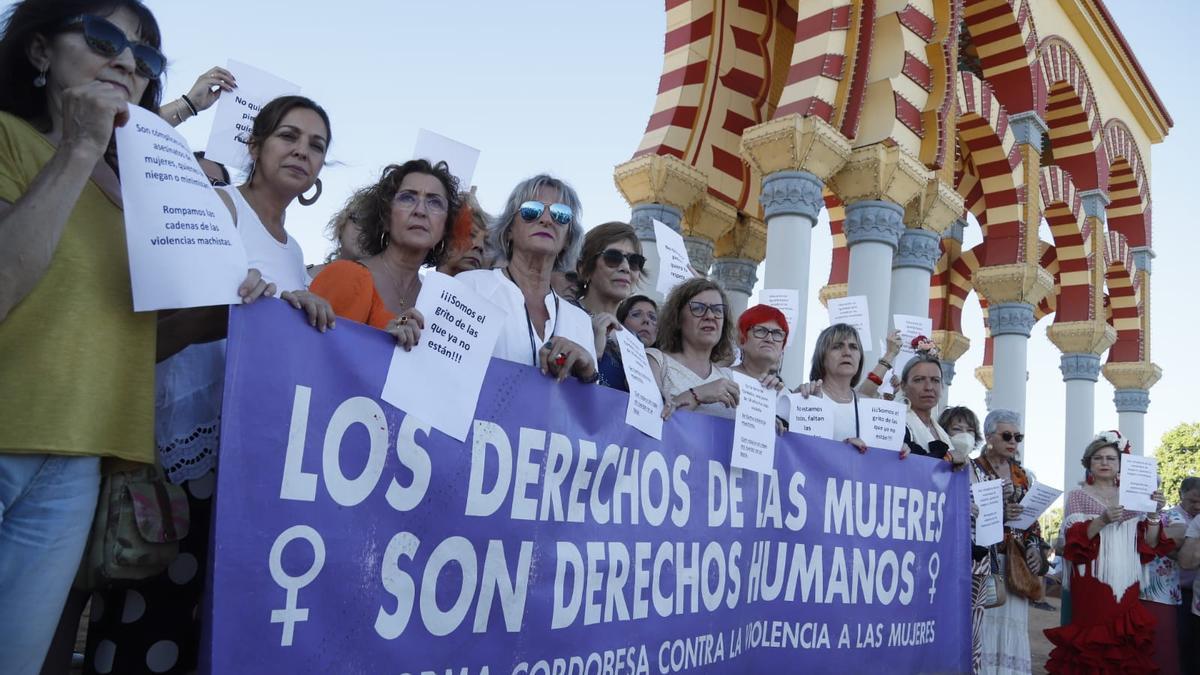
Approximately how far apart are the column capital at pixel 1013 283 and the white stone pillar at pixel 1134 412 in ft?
21.6

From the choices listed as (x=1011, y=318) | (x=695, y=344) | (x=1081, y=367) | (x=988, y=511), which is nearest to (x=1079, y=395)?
(x=1081, y=367)

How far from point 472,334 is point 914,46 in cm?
814

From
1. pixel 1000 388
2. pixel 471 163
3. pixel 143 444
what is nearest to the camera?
pixel 143 444

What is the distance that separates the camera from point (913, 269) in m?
10.1

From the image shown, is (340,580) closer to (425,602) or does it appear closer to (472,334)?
(425,602)

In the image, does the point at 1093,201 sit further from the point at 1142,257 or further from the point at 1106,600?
the point at 1106,600

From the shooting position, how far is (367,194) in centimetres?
261

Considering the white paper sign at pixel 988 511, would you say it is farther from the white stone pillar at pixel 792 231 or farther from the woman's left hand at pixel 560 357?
the white stone pillar at pixel 792 231

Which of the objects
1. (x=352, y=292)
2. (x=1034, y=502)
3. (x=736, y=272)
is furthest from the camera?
(x=736, y=272)

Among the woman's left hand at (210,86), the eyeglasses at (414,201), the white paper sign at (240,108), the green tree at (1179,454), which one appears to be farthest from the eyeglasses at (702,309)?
the green tree at (1179,454)

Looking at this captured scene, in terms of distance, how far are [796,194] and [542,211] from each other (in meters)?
5.67

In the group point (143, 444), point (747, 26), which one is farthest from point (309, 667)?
point (747, 26)

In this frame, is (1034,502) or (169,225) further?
(1034,502)

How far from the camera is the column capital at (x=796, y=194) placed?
7.74m
